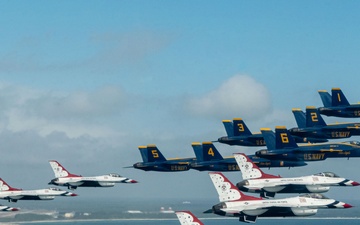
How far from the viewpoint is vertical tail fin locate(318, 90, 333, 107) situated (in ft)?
497

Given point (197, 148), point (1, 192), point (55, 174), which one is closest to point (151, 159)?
point (197, 148)

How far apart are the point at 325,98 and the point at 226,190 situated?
33385 mm

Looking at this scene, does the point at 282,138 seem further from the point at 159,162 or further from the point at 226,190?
the point at 159,162

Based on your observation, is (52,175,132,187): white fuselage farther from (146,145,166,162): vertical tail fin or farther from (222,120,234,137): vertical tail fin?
(222,120,234,137): vertical tail fin

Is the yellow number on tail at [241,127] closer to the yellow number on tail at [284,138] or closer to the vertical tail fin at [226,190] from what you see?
the yellow number on tail at [284,138]

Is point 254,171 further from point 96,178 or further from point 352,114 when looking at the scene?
point 96,178

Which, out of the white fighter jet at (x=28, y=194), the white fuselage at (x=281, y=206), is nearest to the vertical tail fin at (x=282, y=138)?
the white fuselage at (x=281, y=206)

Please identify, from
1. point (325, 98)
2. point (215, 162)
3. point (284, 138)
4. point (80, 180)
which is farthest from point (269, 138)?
point (80, 180)

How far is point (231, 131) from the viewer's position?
6388 inches

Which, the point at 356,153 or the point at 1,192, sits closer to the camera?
the point at 356,153

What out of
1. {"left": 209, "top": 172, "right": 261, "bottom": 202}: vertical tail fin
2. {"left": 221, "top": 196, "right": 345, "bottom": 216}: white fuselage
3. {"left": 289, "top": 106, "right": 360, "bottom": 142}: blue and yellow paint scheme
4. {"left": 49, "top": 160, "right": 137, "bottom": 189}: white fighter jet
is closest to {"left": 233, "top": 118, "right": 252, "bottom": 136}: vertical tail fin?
{"left": 289, "top": 106, "right": 360, "bottom": 142}: blue and yellow paint scheme

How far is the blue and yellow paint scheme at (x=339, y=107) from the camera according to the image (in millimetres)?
146500

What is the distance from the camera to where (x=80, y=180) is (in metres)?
172

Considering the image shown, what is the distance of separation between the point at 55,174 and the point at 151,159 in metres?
26.1
